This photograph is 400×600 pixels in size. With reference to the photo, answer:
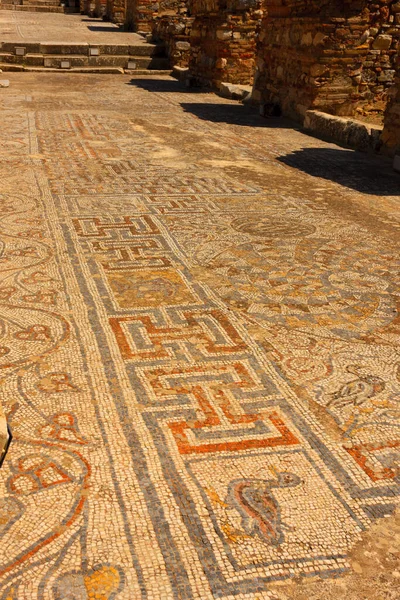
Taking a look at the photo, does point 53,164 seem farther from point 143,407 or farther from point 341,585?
point 341,585

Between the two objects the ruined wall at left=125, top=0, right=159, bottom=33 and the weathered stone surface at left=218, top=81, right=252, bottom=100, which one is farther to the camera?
the ruined wall at left=125, top=0, right=159, bottom=33

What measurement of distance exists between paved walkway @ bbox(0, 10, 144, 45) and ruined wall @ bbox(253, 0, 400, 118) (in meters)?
6.66

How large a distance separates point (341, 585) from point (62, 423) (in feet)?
3.47

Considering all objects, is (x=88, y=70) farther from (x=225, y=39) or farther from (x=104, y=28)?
(x=104, y=28)

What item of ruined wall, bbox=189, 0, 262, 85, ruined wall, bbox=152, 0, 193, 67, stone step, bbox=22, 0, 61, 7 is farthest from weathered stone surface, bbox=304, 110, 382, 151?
stone step, bbox=22, 0, 61, 7

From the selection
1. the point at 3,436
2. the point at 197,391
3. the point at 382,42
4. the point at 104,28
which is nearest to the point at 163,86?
the point at 382,42

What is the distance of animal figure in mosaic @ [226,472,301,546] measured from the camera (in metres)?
1.76

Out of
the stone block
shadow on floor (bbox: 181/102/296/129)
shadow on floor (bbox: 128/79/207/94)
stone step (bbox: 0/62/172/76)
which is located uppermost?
the stone block

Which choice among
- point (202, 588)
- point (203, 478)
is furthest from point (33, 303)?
point (202, 588)

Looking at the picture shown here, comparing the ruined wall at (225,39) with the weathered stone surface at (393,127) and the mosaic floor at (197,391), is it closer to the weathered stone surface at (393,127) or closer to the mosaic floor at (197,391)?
the weathered stone surface at (393,127)

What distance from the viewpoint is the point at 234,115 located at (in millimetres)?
9086

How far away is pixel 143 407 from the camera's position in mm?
2287

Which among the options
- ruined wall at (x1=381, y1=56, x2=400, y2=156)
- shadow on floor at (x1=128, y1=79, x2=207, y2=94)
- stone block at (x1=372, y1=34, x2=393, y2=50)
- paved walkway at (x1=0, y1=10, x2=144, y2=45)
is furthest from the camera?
paved walkway at (x1=0, y1=10, x2=144, y2=45)

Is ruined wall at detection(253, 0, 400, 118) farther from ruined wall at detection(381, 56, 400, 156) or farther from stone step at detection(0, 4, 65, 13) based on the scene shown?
stone step at detection(0, 4, 65, 13)
